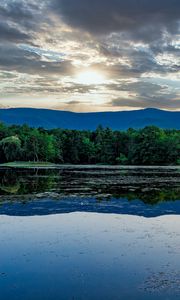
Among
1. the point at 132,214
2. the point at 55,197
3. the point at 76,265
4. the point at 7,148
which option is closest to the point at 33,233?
the point at 76,265

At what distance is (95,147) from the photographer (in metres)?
128

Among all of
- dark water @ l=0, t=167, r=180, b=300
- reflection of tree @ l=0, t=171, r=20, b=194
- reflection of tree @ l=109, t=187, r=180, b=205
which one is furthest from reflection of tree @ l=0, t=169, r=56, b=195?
dark water @ l=0, t=167, r=180, b=300

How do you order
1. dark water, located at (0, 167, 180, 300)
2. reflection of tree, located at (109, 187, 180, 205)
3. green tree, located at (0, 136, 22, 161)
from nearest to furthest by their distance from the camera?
dark water, located at (0, 167, 180, 300) → reflection of tree, located at (109, 187, 180, 205) → green tree, located at (0, 136, 22, 161)

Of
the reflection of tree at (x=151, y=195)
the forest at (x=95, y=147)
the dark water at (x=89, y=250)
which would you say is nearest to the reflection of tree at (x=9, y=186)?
the dark water at (x=89, y=250)

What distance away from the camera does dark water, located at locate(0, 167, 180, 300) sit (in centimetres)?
1075

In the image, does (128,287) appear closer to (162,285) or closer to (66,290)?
(162,285)

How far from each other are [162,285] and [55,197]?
18.8 m

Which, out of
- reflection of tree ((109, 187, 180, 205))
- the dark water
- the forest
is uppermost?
the dark water

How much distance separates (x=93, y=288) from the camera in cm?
1076

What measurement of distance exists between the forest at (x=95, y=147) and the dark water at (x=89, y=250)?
8206 centimetres

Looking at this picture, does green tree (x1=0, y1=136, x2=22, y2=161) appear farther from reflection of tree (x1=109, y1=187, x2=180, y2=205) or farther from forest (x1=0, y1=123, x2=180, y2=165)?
reflection of tree (x1=109, y1=187, x2=180, y2=205)

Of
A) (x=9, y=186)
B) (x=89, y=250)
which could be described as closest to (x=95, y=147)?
(x=9, y=186)

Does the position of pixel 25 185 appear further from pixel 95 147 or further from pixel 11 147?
pixel 95 147

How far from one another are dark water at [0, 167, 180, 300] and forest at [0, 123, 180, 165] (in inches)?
3231
